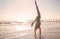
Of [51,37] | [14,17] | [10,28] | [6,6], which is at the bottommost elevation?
[51,37]

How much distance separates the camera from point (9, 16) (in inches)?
90.7

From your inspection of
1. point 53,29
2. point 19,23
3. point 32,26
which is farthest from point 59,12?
point 19,23

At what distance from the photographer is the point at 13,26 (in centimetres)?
230

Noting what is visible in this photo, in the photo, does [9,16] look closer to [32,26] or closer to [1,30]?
[1,30]

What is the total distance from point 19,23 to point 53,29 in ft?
1.73

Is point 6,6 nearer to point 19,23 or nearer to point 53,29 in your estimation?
point 19,23

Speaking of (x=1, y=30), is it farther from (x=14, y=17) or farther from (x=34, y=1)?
(x=34, y=1)

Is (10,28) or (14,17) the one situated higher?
(14,17)

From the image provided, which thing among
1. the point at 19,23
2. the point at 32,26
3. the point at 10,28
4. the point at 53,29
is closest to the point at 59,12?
the point at 53,29

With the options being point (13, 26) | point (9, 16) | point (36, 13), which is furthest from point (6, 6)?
point (36, 13)

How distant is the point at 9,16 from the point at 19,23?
0.18 m

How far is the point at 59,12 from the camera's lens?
232 centimetres

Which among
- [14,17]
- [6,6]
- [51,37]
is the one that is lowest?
[51,37]

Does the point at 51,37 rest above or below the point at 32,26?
below
